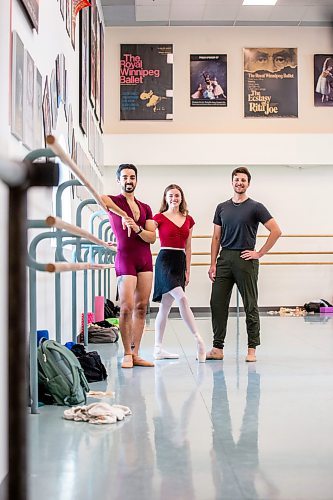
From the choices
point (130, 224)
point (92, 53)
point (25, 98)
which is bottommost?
point (130, 224)

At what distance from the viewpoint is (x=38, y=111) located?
13.6 feet

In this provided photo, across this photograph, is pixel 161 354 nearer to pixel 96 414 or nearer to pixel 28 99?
pixel 96 414

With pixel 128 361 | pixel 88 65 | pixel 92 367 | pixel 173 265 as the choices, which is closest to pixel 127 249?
pixel 173 265

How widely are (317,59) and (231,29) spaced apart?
59.7 inches

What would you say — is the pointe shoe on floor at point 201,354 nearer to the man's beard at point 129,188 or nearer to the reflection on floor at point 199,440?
the reflection on floor at point 199,440

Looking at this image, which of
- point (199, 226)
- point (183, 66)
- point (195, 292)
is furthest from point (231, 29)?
point (195, 292)

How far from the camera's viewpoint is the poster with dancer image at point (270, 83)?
39.1 ft

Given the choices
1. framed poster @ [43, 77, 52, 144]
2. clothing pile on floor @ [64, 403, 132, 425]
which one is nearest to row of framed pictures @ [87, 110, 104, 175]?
framed poster @ [43, 77, 52, 144]

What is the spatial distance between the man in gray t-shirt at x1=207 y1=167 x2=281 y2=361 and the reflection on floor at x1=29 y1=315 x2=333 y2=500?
1.29 feet

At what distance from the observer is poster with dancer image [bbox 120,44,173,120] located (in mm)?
11805

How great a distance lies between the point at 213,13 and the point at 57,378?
879 centimetres

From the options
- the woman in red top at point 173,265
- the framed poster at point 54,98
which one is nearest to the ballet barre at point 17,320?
the framed poster at point 54,98

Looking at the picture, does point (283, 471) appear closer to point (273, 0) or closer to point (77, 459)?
point (77, 459)

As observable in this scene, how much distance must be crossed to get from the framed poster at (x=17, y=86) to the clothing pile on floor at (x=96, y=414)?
52.2 inches
